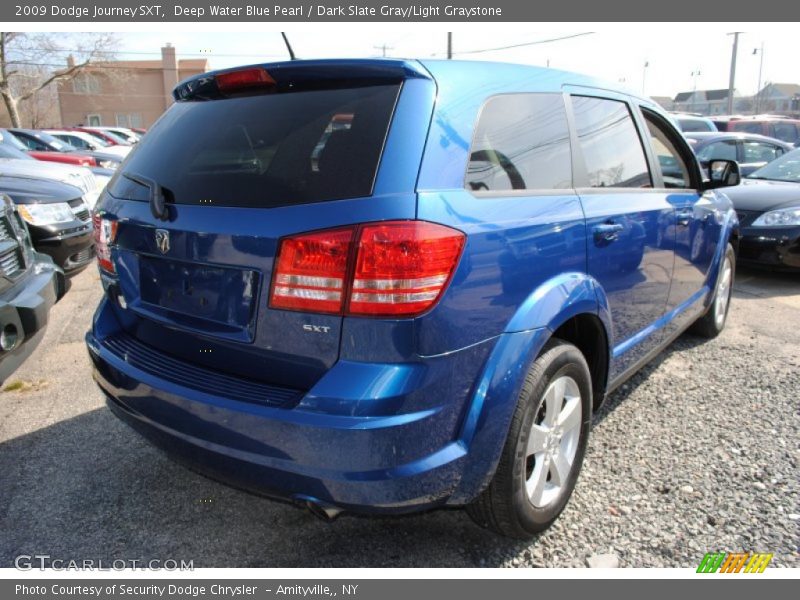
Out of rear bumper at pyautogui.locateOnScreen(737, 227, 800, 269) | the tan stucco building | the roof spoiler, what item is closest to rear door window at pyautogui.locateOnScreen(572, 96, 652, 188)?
the roof spoiler

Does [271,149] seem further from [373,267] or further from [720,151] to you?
[720,151]

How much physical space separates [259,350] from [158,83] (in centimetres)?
5961

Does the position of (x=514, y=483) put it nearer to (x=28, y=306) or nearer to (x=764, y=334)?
(x=28, y=306)

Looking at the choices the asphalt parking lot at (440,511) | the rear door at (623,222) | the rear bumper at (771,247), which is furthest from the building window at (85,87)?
the rear door at (623,222)

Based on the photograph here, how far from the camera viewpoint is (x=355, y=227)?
1.66 metres

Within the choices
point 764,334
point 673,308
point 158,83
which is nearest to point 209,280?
point 673,308

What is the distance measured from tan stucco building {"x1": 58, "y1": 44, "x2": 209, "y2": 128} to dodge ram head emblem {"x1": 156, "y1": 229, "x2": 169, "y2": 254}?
56472 mm

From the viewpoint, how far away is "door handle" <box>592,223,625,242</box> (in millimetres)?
2418

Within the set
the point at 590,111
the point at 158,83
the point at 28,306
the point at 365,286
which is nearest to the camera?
the point at 365,286

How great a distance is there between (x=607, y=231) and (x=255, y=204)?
1.48m

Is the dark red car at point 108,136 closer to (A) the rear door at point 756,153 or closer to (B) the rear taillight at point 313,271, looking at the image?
(A) the rear door at point 756,153

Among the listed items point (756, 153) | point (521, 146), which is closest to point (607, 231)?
point (521, 146)

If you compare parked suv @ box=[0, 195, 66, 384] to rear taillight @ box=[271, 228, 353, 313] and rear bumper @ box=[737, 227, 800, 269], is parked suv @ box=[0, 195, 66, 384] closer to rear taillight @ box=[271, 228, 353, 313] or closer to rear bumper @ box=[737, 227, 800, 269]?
rear taillight @ box=[271, 228, 353, 313]

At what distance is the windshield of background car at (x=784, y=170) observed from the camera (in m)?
7.35
